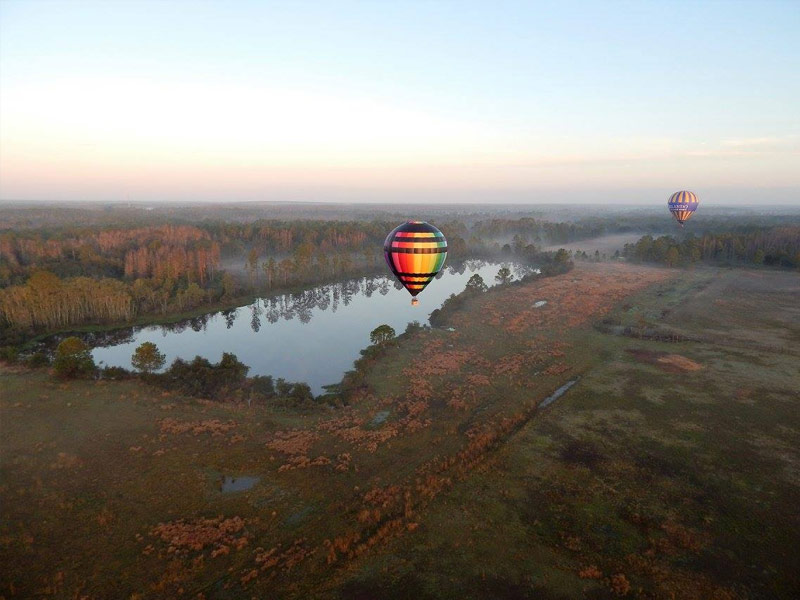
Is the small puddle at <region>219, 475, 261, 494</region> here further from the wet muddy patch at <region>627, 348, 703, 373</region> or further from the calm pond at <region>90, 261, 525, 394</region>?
the wet muddy patch at <region>627, 348, 703, 373</region>

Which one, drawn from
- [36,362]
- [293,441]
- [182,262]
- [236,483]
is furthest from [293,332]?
[182,262]

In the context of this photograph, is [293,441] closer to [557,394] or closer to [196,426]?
[196,426]

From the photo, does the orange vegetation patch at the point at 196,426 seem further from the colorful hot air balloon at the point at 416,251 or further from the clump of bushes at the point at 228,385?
the colorful hot air balloon at the point at 416,251

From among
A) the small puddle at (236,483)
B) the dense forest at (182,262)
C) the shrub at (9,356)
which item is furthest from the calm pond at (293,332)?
the small puddle at (236,483)

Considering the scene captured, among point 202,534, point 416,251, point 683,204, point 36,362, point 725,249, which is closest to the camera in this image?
point 202,534

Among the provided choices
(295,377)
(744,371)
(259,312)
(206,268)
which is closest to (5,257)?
(206,268)
